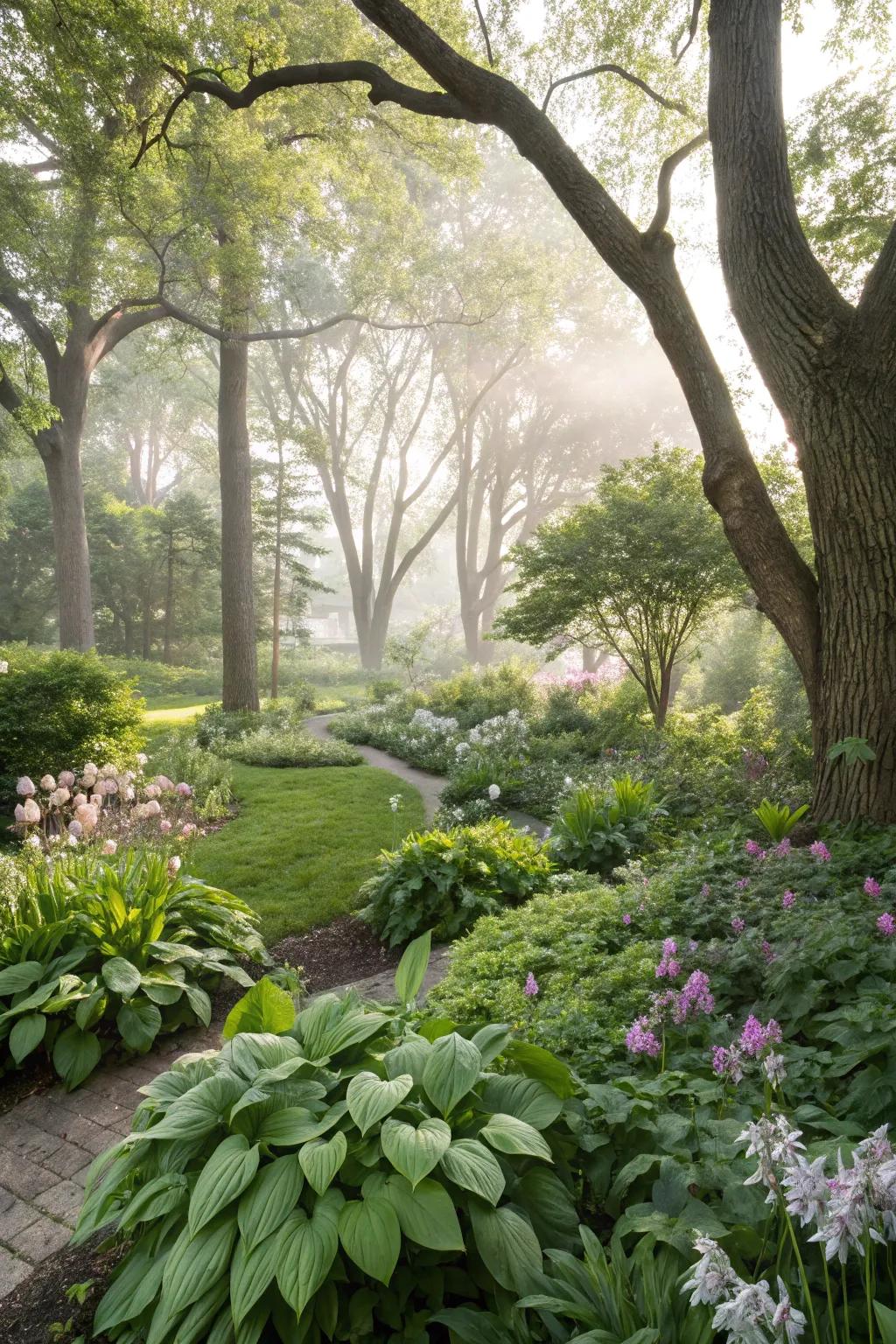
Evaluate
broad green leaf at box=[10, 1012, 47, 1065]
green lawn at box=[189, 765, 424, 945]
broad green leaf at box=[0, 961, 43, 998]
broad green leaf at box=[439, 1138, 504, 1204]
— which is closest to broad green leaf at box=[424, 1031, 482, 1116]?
broad green leaf at box=[439, 1138, 504, 1204]

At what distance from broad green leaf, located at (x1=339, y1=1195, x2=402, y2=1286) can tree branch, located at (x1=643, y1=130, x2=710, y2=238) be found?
5232 millimetres

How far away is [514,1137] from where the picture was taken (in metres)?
1.68

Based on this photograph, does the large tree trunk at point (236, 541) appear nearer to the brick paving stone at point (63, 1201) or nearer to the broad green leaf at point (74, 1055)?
the broad green leaf at point (74, 1055)

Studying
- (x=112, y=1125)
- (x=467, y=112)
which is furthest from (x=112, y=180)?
(x=112, y=1125)

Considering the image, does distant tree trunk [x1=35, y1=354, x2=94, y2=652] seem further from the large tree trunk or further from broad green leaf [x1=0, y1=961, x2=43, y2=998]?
broad green leaf [x1=0, y1=961, x2=43, y2=998]

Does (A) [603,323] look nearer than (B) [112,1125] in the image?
No

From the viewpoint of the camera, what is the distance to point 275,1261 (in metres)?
1.50

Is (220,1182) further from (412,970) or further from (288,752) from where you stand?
(288,752)

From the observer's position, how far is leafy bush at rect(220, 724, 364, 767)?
34.9ft

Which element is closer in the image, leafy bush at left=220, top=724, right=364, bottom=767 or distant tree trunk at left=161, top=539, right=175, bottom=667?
leafy bush at left=220, top=724, right=364, bottom=767

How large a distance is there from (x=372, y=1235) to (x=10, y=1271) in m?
1.39

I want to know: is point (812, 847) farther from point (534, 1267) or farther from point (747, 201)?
point (747, 201)

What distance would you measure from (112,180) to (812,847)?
1057cm

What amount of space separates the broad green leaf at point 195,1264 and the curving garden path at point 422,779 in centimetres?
424
